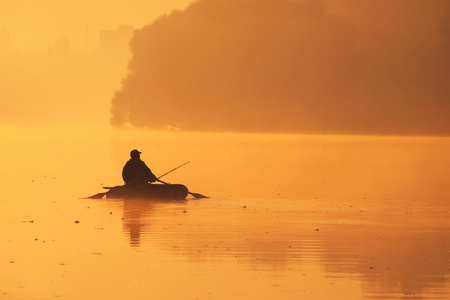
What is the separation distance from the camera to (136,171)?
1080 inches

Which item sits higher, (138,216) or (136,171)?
(136,171)

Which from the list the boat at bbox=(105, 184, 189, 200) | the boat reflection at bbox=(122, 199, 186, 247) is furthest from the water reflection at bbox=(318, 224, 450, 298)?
the boat at bbox=(105, 184, 189, 200)

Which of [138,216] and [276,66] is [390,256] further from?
[276,66]

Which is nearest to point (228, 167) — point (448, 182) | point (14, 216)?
point (448, 182)

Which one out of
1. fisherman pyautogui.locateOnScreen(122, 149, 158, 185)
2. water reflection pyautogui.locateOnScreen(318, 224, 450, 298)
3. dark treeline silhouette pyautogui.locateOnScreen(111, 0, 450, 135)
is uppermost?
dark treeline silhouette pyautogui.locateOnScreen(111, 0, 450, 135)

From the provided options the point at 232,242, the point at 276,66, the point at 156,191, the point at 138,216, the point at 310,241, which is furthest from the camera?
the point at 276,66

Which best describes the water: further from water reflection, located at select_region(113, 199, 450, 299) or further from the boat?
the boat

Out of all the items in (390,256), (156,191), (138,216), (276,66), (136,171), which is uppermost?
(276,66)

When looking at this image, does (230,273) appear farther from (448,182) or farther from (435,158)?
(435,158)

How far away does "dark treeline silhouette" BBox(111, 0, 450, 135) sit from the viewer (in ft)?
372

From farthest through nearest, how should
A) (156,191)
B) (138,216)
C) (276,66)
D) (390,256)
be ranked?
(276,66) < (156,191) < (138,216) < (390,256)

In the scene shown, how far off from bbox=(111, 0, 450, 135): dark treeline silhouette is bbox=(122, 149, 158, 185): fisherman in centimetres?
8466

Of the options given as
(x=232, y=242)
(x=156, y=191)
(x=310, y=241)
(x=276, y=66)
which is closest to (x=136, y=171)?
(x=156, y=191)

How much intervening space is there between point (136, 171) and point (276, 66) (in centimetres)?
9280
